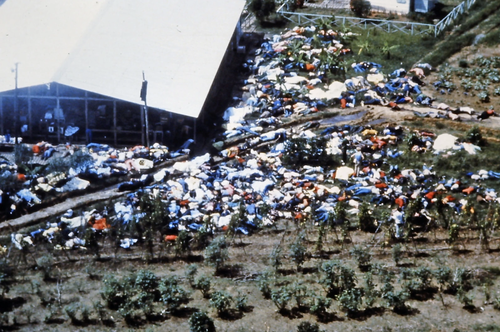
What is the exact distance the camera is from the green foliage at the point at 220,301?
1900 centimetres

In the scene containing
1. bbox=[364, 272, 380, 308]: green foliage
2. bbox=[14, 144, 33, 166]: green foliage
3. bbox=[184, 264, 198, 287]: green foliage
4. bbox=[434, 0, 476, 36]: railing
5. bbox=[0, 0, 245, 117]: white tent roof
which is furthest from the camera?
bbox=[434, 0, 476, 36]: railing

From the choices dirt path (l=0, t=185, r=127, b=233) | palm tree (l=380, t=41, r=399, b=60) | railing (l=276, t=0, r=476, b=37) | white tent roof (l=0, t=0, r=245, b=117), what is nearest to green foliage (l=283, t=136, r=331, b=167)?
white tent roof (l=0, t=0, r=245, b=117)

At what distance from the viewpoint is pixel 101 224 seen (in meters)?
23.9

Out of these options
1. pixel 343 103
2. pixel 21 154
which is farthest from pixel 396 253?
pixel 21 154

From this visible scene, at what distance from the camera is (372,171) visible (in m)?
26.9

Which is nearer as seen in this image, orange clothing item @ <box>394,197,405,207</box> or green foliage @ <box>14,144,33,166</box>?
orange clothing item @ <box>394,197,405,207</box>

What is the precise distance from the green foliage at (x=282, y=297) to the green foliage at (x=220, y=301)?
3.78ft

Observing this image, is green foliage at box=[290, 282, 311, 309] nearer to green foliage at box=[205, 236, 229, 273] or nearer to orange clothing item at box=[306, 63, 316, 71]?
green foliage at box=[205, 236, 229, 273]

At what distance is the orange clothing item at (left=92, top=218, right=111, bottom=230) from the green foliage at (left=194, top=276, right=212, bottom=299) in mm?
4908

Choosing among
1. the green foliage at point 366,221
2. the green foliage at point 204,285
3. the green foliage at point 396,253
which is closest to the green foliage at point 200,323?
the green foliage at point 204,285

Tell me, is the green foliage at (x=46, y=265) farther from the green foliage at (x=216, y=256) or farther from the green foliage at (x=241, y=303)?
the green foliage at (x=241, y=303)

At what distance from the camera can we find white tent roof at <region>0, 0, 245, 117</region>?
30.0 m

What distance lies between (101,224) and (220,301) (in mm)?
6536

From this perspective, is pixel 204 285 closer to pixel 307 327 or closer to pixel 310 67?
pixel 307 327
